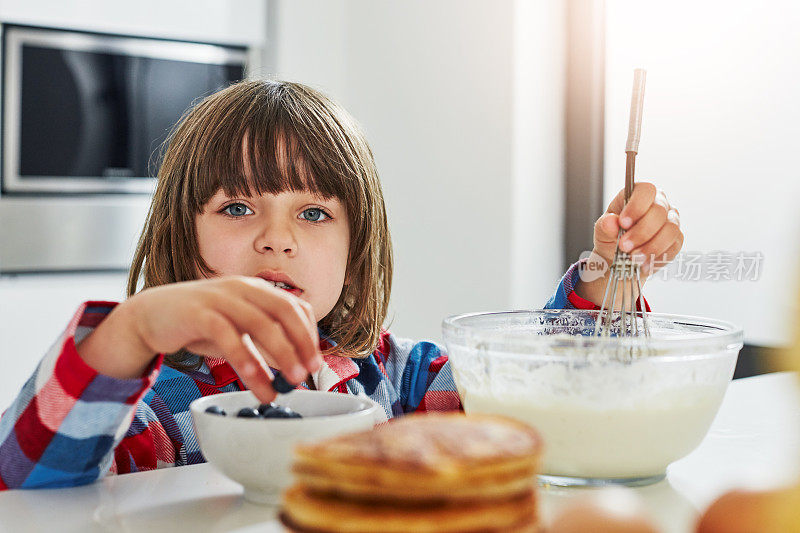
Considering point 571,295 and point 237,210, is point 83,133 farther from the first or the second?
point 571,295

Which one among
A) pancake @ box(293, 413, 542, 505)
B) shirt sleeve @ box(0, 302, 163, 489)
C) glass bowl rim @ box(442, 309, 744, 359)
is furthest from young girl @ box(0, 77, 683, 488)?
pancake @ box(293, 413, 542, 505)

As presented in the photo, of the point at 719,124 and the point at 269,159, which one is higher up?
the point at 719,124

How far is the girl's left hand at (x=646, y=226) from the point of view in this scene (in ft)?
2.72

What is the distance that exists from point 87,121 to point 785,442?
2040 millimetres

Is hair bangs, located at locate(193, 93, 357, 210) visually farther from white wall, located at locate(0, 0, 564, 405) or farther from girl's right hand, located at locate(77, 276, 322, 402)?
white wall, located at locate(0, 0, 564, 405)

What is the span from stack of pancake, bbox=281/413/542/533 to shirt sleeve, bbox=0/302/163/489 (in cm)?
36

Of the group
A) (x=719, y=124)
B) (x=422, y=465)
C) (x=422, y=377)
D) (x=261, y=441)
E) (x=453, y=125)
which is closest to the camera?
(x=422, y=465)

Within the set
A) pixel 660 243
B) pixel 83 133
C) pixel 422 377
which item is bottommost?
pixel 422 377

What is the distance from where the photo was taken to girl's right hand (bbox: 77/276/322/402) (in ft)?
1.95

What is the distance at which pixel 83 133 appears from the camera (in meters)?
2.35

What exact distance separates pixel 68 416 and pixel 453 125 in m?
1.98

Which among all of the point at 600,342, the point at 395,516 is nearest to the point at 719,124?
the point at 600,342

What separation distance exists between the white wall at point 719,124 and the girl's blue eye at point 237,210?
112 cm

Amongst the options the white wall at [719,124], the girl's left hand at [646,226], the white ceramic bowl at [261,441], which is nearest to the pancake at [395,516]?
the white ceramic bowl at [261,441]
